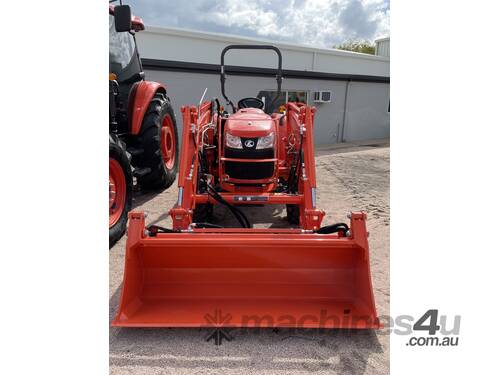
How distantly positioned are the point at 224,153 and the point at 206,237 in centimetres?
143

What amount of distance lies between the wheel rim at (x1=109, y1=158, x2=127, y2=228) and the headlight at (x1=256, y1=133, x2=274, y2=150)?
1.38m

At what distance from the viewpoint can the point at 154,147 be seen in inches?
179

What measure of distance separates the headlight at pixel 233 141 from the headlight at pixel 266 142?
7.0 inches

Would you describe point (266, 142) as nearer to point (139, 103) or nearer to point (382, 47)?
point (139, 103)

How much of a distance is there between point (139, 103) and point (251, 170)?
78.5 inches

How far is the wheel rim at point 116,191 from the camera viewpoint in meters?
3.47

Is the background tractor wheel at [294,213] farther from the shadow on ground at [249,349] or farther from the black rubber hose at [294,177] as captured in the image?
the shadow on ground at [249,349]

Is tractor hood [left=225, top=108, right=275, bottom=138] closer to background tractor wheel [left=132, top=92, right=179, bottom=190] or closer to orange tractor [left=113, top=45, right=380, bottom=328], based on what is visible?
orange tractor [left=113, top=45, right=380, bottom=328]

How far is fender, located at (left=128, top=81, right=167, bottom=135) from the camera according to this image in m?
4.49

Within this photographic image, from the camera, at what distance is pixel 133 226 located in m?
2.34

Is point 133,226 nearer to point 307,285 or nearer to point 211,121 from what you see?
point 307,285

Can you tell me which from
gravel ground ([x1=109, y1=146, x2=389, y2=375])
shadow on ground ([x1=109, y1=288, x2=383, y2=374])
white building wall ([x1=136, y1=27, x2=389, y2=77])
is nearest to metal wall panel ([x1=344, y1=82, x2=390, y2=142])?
white building wall ([x1=136, y1=27, x2=389, y2=77])

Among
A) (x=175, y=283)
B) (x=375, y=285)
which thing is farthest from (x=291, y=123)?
(x=175, y=283)

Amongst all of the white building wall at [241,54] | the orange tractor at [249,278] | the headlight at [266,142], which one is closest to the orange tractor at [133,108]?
the headlight at [266,142]
